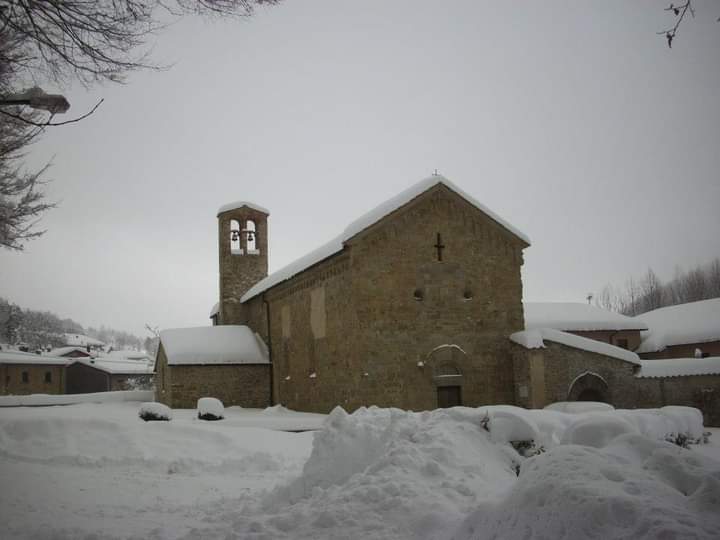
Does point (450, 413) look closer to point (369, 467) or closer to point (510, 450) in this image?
point (510, 450)

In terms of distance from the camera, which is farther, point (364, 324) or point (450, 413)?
point (364, 324)

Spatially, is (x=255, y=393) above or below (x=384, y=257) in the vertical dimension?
below

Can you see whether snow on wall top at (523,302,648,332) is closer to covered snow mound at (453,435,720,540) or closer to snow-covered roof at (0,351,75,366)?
covered snow mound at (453,435,720,540)

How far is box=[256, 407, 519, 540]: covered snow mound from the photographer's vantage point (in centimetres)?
621

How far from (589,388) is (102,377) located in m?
51.0

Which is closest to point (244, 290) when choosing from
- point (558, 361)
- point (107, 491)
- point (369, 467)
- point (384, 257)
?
point (384, 257)

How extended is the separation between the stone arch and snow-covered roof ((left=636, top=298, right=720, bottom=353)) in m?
18.1

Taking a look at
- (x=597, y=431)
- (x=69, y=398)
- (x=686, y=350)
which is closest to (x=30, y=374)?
(x=69, y=398)

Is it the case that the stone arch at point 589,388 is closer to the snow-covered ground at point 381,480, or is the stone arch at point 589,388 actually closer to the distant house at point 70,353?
the snow-covered ground at point 381,480

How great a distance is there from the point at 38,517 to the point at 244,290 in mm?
28238

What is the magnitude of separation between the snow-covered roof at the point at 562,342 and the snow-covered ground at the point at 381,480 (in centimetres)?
718

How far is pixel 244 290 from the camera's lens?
36062 millimetres

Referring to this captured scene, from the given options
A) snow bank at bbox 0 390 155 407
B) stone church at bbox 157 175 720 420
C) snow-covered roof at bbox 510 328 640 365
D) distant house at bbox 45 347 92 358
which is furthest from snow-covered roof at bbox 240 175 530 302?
distant house at bbox 45 347 92 358

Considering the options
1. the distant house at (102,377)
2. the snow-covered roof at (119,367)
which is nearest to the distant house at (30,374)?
the distant house at (102,377)
